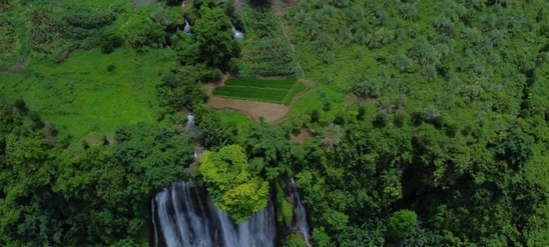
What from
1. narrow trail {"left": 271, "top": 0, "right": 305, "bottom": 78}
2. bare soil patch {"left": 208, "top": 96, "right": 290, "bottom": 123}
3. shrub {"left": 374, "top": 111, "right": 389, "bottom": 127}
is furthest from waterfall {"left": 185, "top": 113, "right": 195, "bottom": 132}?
shrub {"left": 374, "top": 111, "right": 389, "bottom": 127}

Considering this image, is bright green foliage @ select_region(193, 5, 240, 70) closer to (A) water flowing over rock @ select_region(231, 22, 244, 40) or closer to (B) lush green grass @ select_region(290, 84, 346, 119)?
(A) water flowing over rock @ select_region(231, 22, 244, 40)

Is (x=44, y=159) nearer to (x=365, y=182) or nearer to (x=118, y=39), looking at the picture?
(x=118, y=39)

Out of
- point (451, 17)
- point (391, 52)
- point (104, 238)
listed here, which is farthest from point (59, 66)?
point (451, 17)

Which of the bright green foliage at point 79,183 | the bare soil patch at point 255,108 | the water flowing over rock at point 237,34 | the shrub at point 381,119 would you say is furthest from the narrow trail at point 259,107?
the shrub at point 381,119

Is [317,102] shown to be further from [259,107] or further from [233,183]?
[233,183]

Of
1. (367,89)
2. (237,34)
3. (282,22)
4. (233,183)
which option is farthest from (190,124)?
(367,89)
